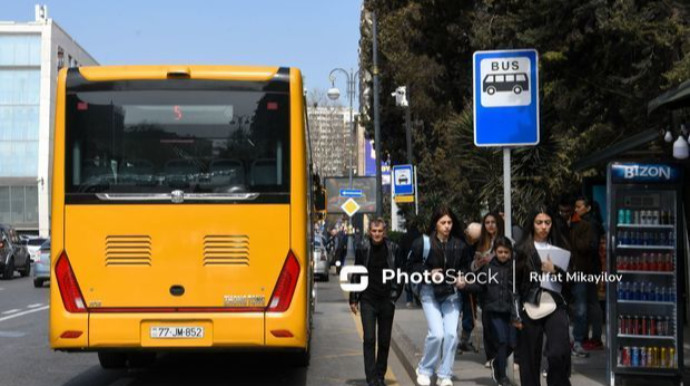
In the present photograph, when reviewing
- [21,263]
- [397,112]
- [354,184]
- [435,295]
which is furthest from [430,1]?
[354,184]

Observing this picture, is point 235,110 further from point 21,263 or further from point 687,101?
point 21,263

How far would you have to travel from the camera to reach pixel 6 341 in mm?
14617

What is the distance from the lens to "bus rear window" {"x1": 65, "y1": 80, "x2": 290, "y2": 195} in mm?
9070

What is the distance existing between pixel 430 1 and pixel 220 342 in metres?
15.2

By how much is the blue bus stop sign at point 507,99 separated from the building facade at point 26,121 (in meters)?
72.0

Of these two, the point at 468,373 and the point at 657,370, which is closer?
the point at 657,370

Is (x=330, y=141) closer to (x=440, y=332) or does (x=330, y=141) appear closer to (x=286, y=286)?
(x=440, y=332)

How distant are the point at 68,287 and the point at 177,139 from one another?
1.75 m

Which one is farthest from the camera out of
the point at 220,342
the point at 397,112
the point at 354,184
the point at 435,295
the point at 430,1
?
the point at 354,184

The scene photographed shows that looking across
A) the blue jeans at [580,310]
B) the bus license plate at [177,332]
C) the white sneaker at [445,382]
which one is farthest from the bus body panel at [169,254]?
the blue jeans at [580,310]

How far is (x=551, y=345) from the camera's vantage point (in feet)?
25.1

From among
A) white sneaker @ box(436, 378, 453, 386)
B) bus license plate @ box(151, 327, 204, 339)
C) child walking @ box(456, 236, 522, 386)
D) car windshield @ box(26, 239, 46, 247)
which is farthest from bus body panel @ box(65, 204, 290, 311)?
car windshield @ box(26, 239, 46, 247)

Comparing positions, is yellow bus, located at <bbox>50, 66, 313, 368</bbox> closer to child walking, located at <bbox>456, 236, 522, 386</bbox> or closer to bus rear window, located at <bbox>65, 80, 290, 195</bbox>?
bus rear window, located at <bbox>65, 80, 290, 195</bbox>

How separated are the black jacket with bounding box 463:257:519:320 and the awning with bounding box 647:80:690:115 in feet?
7.05
